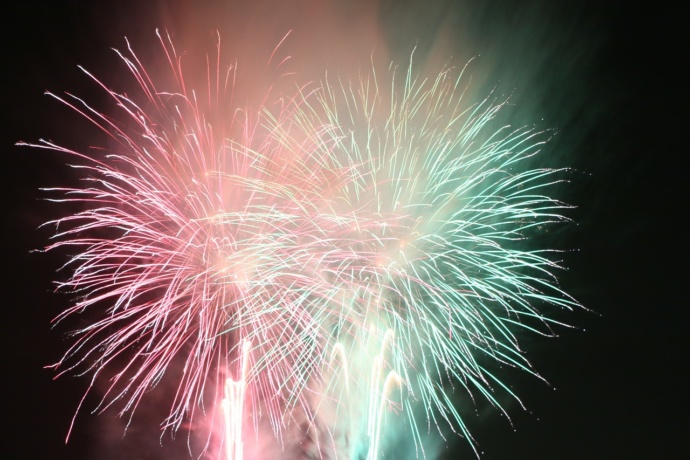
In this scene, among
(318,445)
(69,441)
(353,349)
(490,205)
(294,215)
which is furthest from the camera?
(318,445)

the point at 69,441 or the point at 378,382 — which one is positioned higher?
the point at 69,441

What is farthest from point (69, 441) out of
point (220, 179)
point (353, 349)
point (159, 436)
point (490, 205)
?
point (490, 205)

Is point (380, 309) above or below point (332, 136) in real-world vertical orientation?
below

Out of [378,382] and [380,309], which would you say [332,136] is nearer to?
[380,309]

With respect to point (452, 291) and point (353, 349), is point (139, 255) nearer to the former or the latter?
point (353, 349)

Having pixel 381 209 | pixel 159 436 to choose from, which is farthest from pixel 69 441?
pixel 381 209

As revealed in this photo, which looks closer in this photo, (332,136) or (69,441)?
(332,136)

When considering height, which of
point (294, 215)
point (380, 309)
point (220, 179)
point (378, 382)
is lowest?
point (378, 382)

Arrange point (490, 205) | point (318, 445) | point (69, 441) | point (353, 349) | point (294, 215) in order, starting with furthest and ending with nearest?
point (318, 445) → point (69, 441) → point (353, 349) → point (490, 205) → point (294, 215)

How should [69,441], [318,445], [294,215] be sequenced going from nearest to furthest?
[294,215] → [69,441] → [318,445]
